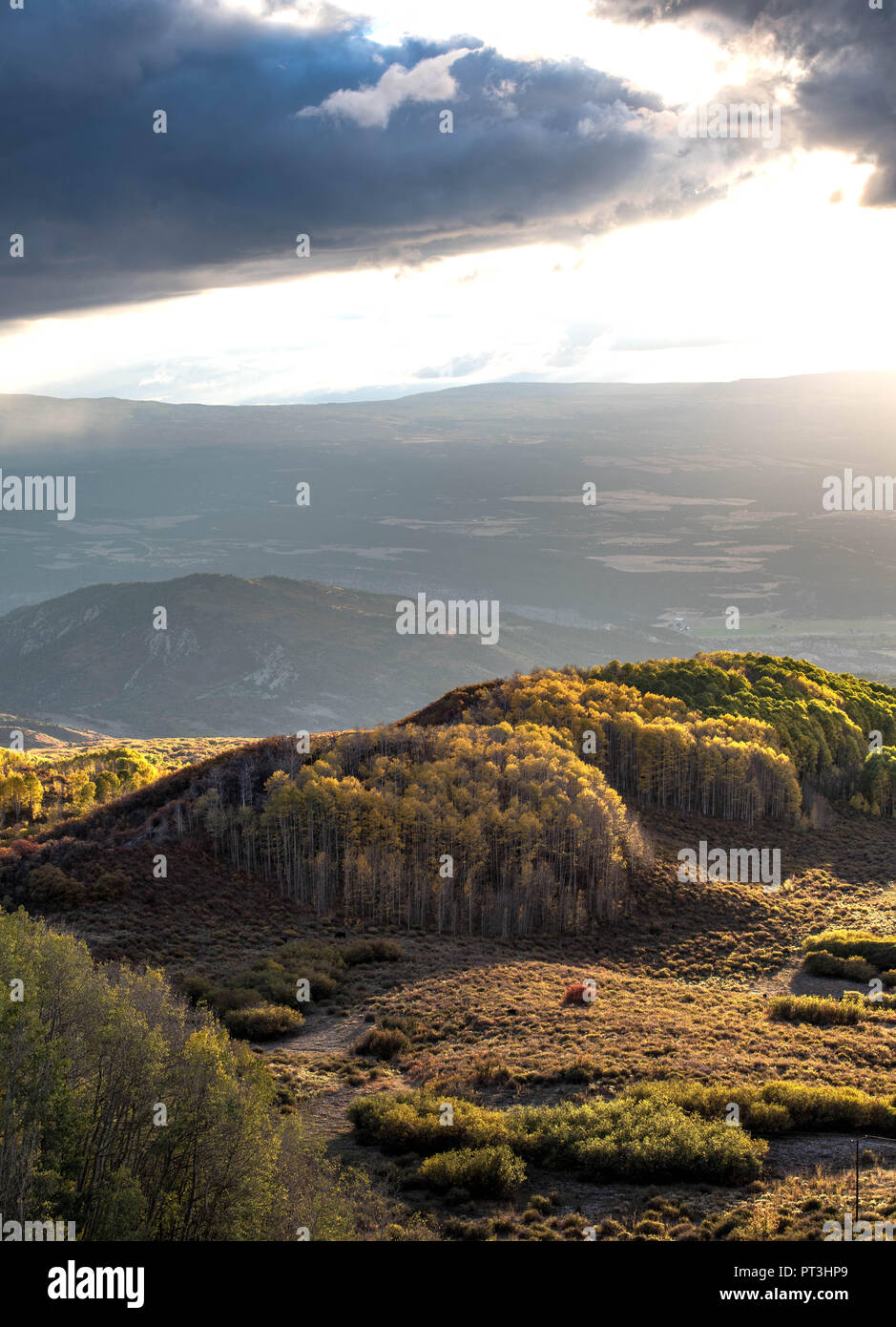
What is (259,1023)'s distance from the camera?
44.8m

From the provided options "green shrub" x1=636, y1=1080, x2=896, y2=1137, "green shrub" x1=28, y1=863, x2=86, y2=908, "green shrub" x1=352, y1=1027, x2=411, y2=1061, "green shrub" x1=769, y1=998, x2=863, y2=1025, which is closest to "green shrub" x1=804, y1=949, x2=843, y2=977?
"green shrub" x1=769, y1=998, x2=863, y2=1025

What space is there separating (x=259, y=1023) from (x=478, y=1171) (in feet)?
56.7

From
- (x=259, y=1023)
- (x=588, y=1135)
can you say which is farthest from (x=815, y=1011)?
(x=259, y=1023)

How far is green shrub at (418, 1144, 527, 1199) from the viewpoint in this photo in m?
29.5

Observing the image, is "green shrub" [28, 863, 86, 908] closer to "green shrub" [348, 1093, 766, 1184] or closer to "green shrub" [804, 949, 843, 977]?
"green shrub" [348, 1093, 766, 1184]

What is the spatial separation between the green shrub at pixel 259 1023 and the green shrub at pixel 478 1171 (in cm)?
1577

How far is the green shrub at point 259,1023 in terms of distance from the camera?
44.7 meters

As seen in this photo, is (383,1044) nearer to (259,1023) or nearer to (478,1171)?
(259,1023)

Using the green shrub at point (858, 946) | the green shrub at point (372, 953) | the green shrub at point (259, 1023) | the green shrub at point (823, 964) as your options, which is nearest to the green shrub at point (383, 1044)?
the green shrub at point (259, 1023)

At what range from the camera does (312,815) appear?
237 feet

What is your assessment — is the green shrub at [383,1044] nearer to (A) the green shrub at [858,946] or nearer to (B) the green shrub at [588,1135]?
(B) the green shrub at [588,1135]

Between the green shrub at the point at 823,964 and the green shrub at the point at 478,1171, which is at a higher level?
the green shrub at the point at 478,1171

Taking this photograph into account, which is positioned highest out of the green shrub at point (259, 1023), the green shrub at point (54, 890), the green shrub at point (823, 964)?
the green shrub at point (54, 890)

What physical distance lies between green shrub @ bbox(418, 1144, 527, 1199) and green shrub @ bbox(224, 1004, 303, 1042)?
1577cm
